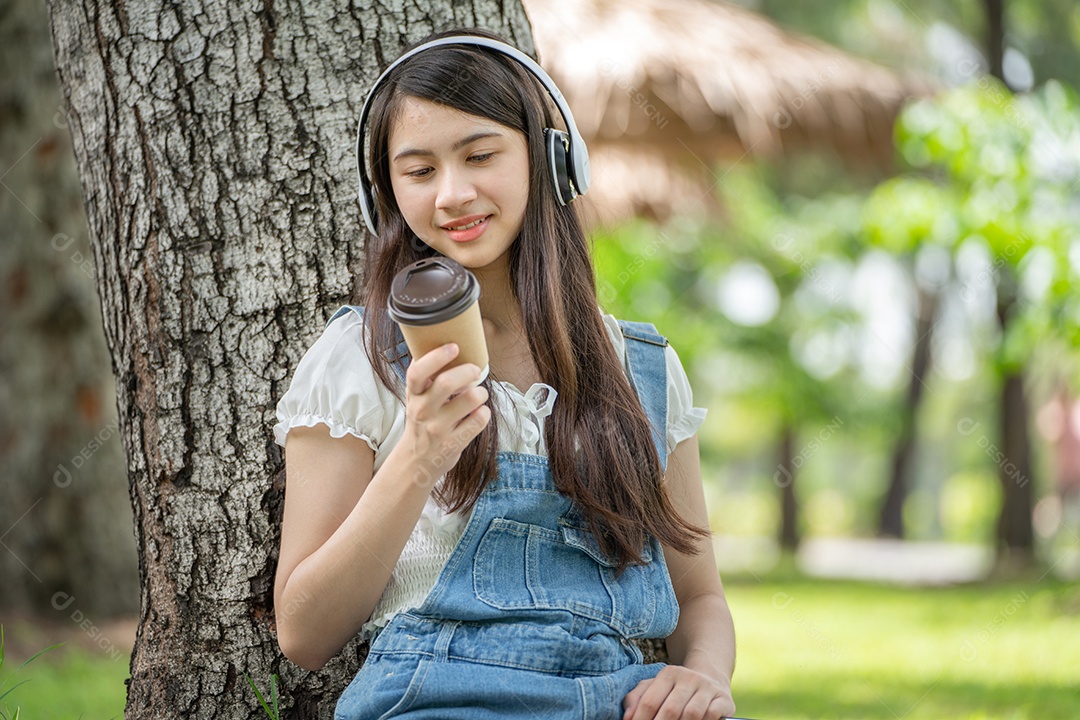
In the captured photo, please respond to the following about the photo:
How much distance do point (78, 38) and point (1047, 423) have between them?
16567mm

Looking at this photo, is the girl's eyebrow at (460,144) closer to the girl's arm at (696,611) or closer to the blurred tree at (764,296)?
the girl's arm at (696,611)

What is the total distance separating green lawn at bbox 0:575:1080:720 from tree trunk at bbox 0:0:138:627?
52 centimetres

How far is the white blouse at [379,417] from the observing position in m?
1.60

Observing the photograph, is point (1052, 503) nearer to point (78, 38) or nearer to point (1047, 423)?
point (1047, 423)

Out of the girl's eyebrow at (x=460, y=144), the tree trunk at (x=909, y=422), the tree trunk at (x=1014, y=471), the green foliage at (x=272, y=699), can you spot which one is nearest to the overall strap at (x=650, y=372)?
the girl's eyebrow at (x=460, y=144)

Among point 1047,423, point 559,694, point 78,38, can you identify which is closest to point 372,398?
point 559,694

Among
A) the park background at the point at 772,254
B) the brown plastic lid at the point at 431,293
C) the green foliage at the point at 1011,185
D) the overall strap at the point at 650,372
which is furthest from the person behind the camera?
the green foliage at the point at 1011,185

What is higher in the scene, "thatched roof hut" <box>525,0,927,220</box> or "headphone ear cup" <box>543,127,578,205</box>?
"thatched roof hut" <box>525,0,927,220</box>

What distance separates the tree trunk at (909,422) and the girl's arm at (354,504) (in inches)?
517

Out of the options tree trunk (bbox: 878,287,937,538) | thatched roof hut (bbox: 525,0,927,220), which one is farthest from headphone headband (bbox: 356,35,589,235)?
tree trunk (bbox: 878,287,937,538)

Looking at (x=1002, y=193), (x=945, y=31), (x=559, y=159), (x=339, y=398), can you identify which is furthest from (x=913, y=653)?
(x=945, y=31)

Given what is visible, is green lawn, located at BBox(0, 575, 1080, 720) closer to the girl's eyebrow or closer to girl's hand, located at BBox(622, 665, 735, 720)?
girl's hand, located at BBox(622, 665, 735, 720)

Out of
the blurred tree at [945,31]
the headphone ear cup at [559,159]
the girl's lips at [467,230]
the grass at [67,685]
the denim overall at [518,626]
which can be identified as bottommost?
the grass at [67,685]

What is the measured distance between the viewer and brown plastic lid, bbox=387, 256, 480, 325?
1305 millimetres
